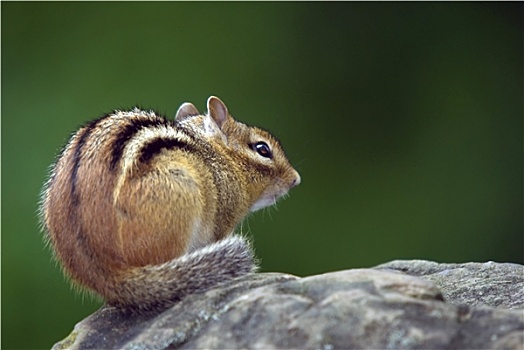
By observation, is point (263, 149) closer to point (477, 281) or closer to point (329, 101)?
point (477, 281)

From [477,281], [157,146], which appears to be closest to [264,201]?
[157,146]

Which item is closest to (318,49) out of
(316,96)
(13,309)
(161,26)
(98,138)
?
(316,96)

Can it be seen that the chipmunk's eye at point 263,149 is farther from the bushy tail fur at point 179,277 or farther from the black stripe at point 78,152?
the bushy tail fur at point 179,277

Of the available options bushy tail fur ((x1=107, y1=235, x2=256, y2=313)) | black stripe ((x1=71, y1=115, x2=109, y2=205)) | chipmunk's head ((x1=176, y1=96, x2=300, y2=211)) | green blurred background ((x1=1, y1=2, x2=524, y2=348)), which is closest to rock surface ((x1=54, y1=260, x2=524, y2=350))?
bushy tail fur ((x1=107, y1=235, x2=256, y2=313))

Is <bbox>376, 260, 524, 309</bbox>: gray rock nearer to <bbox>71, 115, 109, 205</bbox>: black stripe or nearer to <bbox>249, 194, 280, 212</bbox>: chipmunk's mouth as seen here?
<bbox>249, 194, 280, 212</bbox>: chipmunk's mouth

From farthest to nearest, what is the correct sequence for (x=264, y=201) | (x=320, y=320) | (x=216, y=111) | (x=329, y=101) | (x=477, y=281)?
(x=329, y=101), (x=264, y=201), (x=216, y=111), (x=477, y=281), (x=320, y=320)

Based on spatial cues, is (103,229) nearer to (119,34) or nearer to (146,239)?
(146,239)
